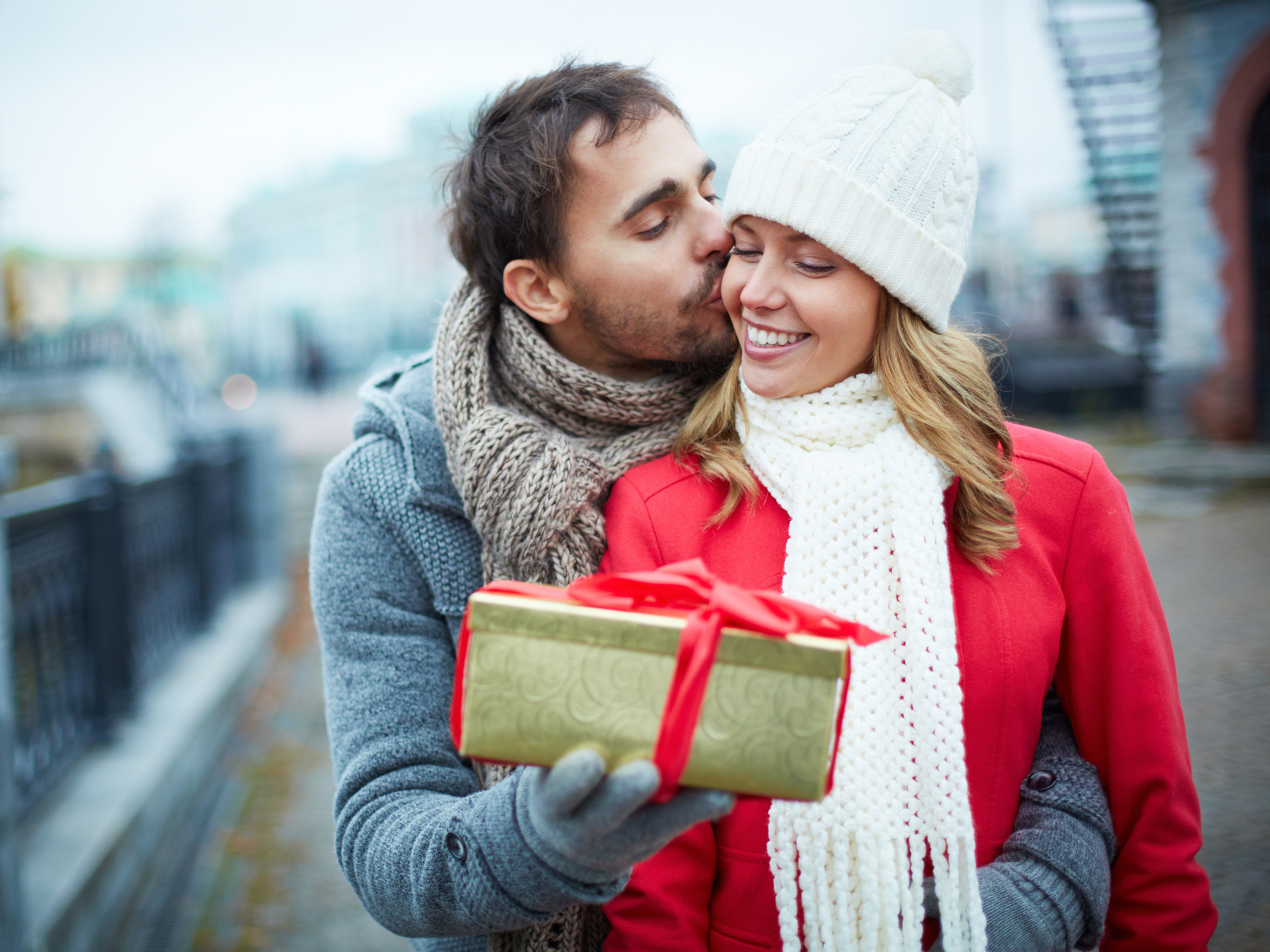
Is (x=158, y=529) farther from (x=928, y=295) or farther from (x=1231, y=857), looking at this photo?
(x=1231, y=857)

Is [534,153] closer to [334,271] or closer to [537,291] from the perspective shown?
[537,291]

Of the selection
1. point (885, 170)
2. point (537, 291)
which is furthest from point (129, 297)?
point (885, 170)

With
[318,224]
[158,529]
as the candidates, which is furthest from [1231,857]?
[318,224]

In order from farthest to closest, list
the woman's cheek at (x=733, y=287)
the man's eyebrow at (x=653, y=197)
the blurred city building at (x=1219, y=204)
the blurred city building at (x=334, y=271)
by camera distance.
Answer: the blurred city building at (x=334, y=271), the blurred city building at (x=1219, y=204), the man's eyebrow at (x=653, y=197), the woman's cheek at (x=733, y=287)

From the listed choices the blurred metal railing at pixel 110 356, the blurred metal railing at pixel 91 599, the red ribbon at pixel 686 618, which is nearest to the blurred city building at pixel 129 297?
the blurred metal railing at pixel 110 356

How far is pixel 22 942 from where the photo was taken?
280 cm

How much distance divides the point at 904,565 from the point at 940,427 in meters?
0.25

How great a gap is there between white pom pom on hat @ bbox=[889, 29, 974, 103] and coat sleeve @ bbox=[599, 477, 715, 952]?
99cm

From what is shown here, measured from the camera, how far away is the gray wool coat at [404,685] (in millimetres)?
1427

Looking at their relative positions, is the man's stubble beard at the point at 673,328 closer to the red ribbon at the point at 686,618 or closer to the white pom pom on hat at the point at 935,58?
the white pom pom on hat at the point at 935,58

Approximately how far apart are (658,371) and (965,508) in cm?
71

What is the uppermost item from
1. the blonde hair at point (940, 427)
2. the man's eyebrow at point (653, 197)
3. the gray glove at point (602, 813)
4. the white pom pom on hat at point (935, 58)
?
the white pom pom on hat at point (935, 58)

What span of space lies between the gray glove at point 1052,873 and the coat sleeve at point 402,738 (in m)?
0.67

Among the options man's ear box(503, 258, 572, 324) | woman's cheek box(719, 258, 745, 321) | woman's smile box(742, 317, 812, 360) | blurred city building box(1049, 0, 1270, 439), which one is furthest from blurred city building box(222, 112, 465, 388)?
woman's smile box(742, 317, 812, 360)
